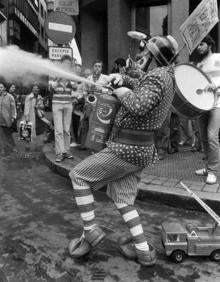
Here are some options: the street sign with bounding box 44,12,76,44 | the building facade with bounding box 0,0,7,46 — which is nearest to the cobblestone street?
the street sign with bounding box 44,12,76,44

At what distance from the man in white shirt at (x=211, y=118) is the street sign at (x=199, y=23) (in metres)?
0.37

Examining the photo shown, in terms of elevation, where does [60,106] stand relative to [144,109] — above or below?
above

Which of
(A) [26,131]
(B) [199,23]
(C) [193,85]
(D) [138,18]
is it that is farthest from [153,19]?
(C) [193,85]

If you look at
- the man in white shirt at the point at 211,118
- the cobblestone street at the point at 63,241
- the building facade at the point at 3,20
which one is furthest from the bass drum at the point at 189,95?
the building facade at the point at 3,20

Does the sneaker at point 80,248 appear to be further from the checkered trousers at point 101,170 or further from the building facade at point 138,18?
the building facade at point 138,18

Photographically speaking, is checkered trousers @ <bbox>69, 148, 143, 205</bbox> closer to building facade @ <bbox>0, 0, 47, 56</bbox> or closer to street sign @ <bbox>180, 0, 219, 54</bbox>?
street sign @ <bbox>180, 0, 219, 54</bbox>

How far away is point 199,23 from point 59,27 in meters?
4.28

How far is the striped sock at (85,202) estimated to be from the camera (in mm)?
3004

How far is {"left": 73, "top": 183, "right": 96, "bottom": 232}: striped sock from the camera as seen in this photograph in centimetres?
300

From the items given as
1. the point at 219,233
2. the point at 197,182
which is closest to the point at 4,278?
the point at 219,233

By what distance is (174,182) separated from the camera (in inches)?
199

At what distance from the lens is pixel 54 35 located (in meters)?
8.23

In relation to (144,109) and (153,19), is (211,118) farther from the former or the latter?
(153,19)

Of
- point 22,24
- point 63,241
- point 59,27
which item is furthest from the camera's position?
point 22,24
